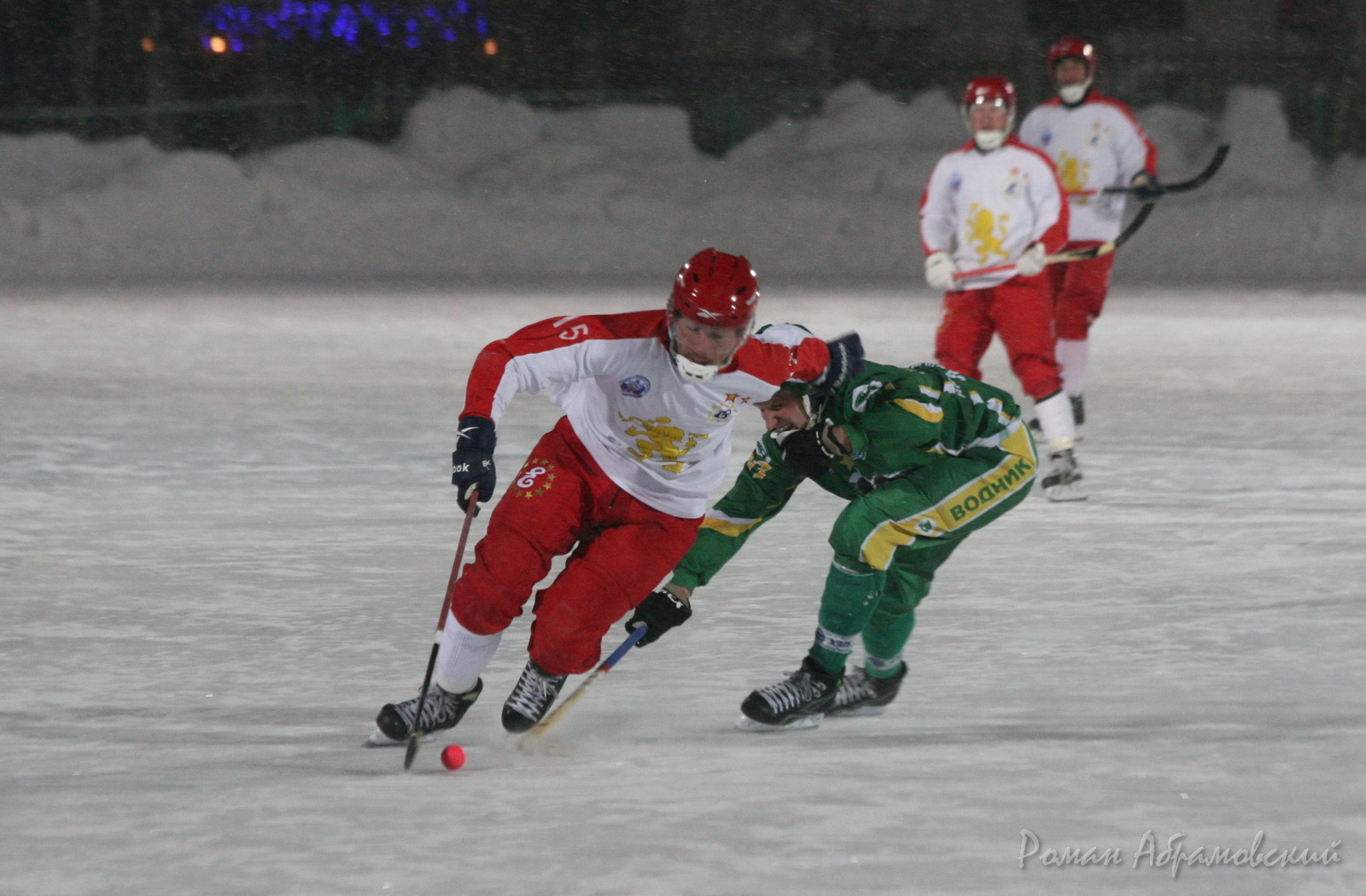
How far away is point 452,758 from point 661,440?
2.58 ft

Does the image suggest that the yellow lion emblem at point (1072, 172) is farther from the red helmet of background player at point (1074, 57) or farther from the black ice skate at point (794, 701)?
the black ice skate at point (794, 701)

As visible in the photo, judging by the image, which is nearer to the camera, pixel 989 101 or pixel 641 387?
pixel 641 387

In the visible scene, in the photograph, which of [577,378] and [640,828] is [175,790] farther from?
[577,378]

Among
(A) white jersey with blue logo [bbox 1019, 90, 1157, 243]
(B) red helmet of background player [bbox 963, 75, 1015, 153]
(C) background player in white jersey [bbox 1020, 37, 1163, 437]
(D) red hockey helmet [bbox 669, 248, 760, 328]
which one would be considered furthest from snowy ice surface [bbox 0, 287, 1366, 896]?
(B) red helmet of background player [bbox 963, 75, 1015, 153]

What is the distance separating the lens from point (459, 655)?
303cm

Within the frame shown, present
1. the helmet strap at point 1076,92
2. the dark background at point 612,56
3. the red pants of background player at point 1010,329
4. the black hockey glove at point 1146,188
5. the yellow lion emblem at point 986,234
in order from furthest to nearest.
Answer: the dark background at point 612,56
the helmet strap at point 1076,92
the black hockey glove at point 1146,188
the yellow lion emblem at point 986,234
the red pants of background player at point 1010,329

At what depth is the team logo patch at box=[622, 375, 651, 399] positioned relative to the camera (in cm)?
315

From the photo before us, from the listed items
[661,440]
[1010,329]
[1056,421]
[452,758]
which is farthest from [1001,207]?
[452,758]

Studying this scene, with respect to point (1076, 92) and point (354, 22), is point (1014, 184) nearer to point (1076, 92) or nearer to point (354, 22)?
point (1076, 92)

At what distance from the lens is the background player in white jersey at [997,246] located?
19.0 feet

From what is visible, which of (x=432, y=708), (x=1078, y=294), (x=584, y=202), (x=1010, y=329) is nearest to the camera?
(x=432, y=708)

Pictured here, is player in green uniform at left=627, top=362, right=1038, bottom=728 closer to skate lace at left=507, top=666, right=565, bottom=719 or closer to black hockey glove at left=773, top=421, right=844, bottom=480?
black hockey glove at left=773, top=421, right=844, bottom=480

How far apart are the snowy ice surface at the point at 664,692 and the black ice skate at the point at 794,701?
7 centimetres

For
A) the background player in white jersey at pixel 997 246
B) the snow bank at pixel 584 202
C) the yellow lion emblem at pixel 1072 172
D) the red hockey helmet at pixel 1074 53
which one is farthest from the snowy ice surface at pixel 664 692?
the snow bank at pixel 584 202
